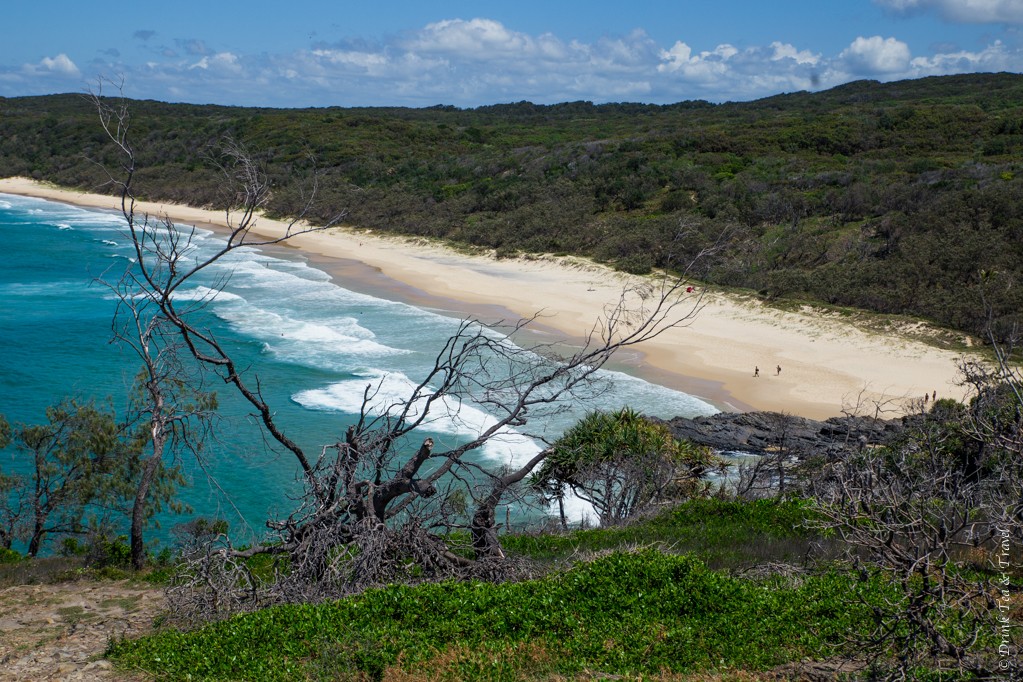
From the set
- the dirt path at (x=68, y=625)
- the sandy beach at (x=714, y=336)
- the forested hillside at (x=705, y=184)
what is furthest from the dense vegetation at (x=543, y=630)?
the sandy beach at (x=714, y=336)

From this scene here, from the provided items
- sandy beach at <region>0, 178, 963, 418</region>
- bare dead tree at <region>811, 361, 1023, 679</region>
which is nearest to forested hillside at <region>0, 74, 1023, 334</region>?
sandy beach at <region>0, 178, 963, 418</region>

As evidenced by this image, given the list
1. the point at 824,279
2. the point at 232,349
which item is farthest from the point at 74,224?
the point at 824,279

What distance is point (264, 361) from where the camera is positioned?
1014 inches

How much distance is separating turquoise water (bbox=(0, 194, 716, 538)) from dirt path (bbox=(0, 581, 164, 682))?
2.09 metres

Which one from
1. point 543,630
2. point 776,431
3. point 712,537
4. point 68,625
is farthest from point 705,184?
point 543,630

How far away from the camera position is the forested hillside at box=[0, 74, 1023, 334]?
30719 mm

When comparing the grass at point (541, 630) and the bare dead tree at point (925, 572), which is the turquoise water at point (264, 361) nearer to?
the grass at point (541, 630)

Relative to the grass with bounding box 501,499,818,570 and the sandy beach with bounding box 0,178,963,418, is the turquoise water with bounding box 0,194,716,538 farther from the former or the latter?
the grass with bounding box 501,499,818,570

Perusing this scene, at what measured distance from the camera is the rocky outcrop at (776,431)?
57.7ft

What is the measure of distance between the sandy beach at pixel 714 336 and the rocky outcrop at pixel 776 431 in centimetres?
108

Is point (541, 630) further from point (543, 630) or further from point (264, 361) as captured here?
point (264, 361)

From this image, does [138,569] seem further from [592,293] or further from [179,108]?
Answer: [179,108]

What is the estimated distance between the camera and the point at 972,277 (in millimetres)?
28688

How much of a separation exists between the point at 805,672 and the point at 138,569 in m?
7.60
